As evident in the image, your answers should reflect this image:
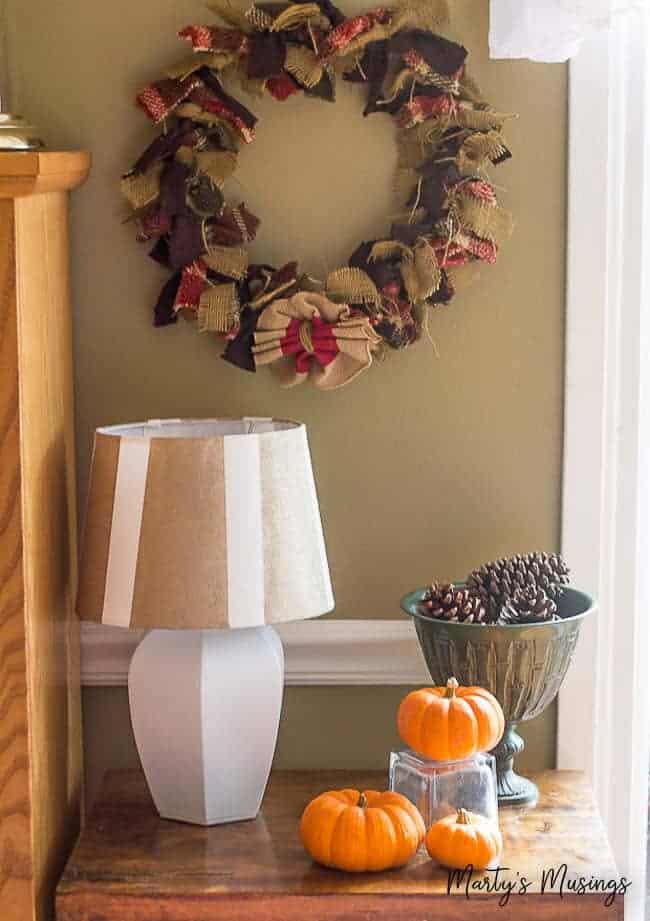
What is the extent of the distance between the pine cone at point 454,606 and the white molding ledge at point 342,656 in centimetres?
23

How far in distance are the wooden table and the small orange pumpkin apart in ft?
0.08

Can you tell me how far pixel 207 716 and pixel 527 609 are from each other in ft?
1.52

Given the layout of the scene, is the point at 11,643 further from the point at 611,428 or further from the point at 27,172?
the point at 611,428

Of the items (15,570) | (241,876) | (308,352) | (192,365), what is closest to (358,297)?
(308,352)

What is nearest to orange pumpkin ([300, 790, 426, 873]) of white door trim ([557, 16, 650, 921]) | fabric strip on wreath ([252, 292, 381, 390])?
white door trim ([557, 16, 650, 921])

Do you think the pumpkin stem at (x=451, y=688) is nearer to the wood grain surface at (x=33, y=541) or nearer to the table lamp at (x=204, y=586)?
the table lamp at (x=204, y=586)

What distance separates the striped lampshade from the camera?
1830 mm

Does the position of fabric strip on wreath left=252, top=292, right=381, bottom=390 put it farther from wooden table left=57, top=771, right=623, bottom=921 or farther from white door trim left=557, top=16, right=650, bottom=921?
wooden table left=57, top=771, right=623, bottom=921

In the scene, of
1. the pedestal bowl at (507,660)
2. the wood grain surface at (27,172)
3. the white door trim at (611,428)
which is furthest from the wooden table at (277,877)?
the wood grain surface at (27,172)

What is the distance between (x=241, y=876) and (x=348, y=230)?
3.13 ft

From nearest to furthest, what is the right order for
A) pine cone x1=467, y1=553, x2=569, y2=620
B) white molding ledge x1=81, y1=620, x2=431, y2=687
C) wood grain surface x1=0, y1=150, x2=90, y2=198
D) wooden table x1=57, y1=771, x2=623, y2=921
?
wood grain surface x1=0, y1=150, x2=90, y2=198 → wooden table x1=57, y1=771, x2=623, y2=921 → pine cone x1=467, y1=553, x2=569, y2=620 → white molding ledge x1=81, y1=620, x2=431, y2=687

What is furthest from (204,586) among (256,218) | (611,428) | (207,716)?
(611,428)

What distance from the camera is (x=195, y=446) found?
1830mm

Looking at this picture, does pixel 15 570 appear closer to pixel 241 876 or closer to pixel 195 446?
pixel 195 446
